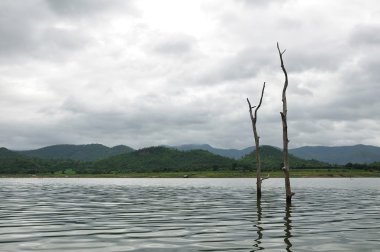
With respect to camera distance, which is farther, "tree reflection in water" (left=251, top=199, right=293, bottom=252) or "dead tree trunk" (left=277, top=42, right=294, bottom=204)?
"dead tree trunk" (left=277, top=42, right=294, bottom=204)

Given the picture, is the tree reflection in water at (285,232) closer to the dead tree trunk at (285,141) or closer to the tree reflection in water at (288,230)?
the tree reflection in water at (288,230)

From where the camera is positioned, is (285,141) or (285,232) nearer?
(285,232)

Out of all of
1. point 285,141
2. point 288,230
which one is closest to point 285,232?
point 288,230

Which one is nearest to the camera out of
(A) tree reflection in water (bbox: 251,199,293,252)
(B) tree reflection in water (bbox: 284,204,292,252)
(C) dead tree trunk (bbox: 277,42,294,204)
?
(A) tree reflection in water (bbox: 251,199,293,252)

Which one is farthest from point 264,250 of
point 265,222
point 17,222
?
point 17,222

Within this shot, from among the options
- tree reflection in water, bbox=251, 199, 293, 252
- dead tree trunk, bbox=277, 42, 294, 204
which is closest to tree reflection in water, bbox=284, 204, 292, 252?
tree reflection in water, bbox=251, 199, 293, 252

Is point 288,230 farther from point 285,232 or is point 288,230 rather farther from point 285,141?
point 285,141

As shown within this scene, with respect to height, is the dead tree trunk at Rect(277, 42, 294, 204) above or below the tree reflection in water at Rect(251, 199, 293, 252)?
Result: above

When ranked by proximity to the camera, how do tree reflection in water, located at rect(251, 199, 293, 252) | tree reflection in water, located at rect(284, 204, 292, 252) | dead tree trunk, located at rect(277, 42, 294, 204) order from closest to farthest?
tree reflection in water, located at rect(251, 199, 293, 252), tree reflection in water, located at rect(284, 204, 292, 252), dead tree trunk, located at rect(277, 42, 294, 204)

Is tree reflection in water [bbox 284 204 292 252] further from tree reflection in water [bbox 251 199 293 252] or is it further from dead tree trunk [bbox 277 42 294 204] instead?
dead tree trunk [bbox 277 42 294 204]

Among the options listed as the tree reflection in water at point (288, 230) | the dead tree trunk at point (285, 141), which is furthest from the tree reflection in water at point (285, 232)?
the dead tree trunk at point (285, 141)

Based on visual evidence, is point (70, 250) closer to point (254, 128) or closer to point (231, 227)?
point (231, 227)

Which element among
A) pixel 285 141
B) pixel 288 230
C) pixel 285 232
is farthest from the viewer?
pixel 285 141

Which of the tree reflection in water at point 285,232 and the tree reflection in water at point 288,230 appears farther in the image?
the tree reflection in water at point 288,230
